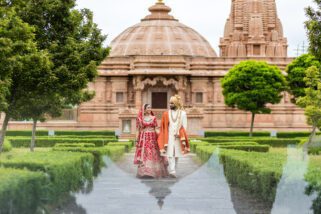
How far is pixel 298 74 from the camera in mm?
45062

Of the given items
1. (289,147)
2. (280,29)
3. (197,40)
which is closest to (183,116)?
(289,147)

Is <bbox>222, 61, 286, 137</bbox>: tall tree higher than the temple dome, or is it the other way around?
the temple dome

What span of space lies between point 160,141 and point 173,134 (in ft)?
1.23

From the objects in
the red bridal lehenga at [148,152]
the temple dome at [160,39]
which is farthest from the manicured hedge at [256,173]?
the temple dome at [160,39]

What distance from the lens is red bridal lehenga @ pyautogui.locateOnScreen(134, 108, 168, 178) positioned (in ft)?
50.5

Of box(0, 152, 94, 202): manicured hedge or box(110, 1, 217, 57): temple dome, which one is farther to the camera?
box(110, 1, 217, 57): temple dome

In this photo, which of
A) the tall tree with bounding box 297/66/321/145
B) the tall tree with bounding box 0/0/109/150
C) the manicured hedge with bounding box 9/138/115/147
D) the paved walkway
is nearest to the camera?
the paved walkway

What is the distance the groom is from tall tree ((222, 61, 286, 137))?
2847 centimetres

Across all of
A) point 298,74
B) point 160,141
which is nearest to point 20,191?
point 160,141

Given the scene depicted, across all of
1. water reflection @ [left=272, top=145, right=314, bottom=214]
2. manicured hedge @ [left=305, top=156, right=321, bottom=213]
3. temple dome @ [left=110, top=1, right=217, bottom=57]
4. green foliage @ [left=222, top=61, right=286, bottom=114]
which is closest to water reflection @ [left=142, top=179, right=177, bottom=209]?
water reflection @ [left=272, top=145, right=314, bottom=214]

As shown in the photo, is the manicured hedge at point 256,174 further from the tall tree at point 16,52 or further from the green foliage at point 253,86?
the green foliage at point 253,86

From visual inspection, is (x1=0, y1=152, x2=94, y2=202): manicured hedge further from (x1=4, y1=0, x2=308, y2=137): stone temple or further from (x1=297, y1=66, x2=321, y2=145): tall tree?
(x1=4, y1=0, x2=308, y2=137): stone temple

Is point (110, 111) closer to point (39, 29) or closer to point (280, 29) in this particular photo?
point (280, 29)

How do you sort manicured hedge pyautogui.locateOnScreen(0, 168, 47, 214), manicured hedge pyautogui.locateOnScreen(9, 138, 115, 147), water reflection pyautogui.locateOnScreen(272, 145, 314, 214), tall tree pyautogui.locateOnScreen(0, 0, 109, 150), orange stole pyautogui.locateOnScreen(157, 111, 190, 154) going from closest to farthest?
1. manicured hedge pyautogui.locateOnScreen(0, 168, 47, 214)
2. water reflection pyautogui.locateOnScreen(272, 145, 314, 214)
3. orange stole pyautogui.locateOnScreen(157, 111, 190, 154)
4. tall tree pyautogui.locateOnScreen(0, 0, 109, 150)
5. manicured hedge pyautogui.locateOnScreen(9, 138, 115, 147)
